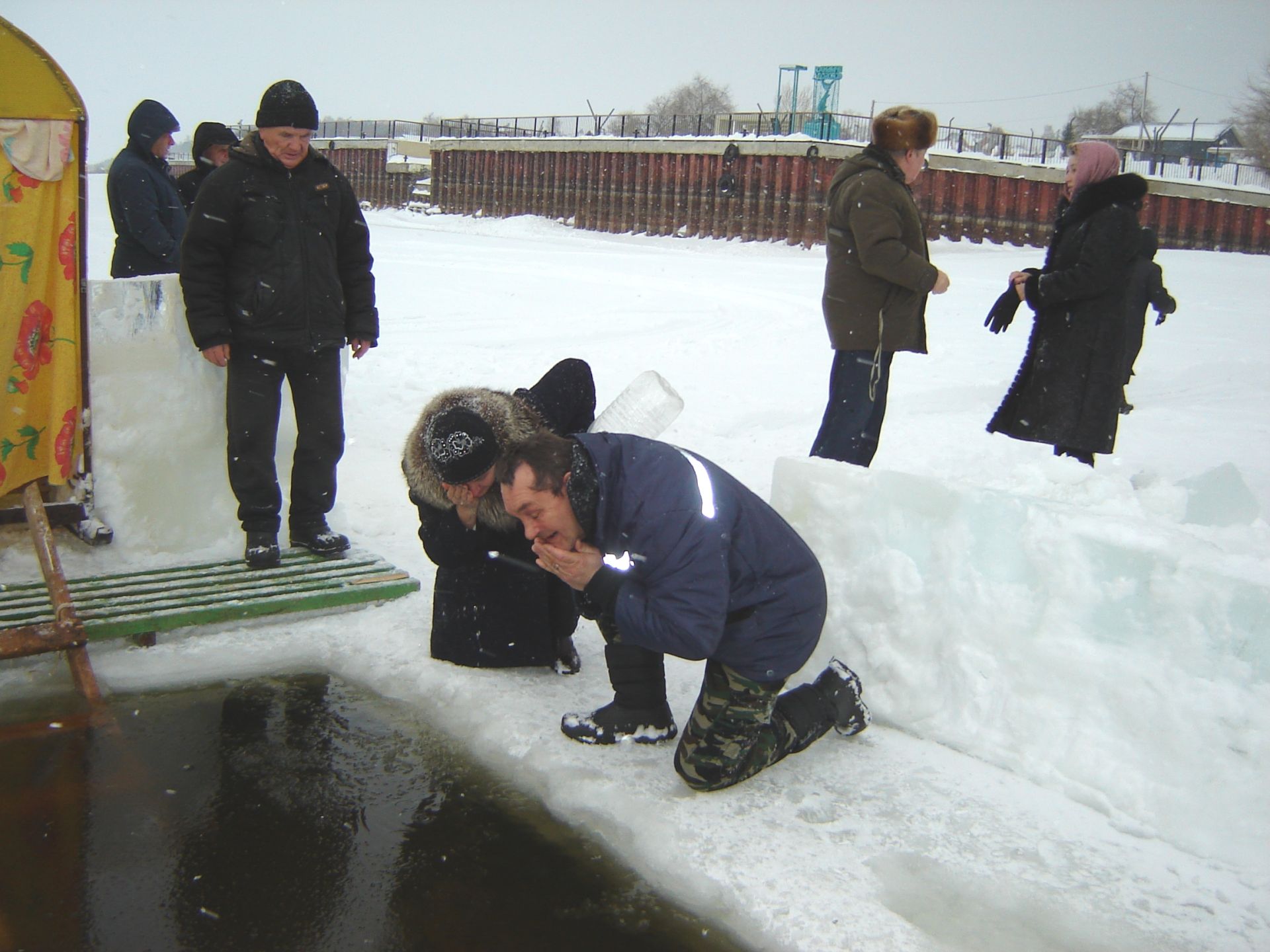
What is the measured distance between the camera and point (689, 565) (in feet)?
7.74

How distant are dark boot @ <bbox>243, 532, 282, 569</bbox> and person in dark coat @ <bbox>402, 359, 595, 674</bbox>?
37.5 inches

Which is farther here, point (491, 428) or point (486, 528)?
point (486, 528)

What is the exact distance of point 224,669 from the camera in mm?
3354

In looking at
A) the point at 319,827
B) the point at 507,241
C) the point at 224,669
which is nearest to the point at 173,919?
the point at 319,827

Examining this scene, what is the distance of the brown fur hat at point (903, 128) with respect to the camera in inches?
151

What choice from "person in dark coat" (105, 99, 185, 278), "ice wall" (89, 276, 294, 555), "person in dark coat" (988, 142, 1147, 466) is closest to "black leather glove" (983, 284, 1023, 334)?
"person in dark coat" (988, 142, 1147, 466)

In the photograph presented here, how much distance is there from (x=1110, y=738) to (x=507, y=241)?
18.8 meters

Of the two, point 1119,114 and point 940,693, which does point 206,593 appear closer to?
point 940,693

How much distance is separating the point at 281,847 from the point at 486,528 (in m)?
1.06

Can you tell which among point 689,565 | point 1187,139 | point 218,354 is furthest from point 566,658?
point 1187,139

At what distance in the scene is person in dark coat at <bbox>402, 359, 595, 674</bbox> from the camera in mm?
2729

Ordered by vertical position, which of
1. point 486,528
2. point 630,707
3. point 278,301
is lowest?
point 630,707

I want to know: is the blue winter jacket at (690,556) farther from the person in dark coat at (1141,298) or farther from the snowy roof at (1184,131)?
the snowy roof at (1184,131)

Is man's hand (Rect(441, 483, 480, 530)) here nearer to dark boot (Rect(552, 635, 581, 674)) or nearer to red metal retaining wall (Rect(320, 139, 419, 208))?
dark boot (Rect(552, 635, 581, 674))
